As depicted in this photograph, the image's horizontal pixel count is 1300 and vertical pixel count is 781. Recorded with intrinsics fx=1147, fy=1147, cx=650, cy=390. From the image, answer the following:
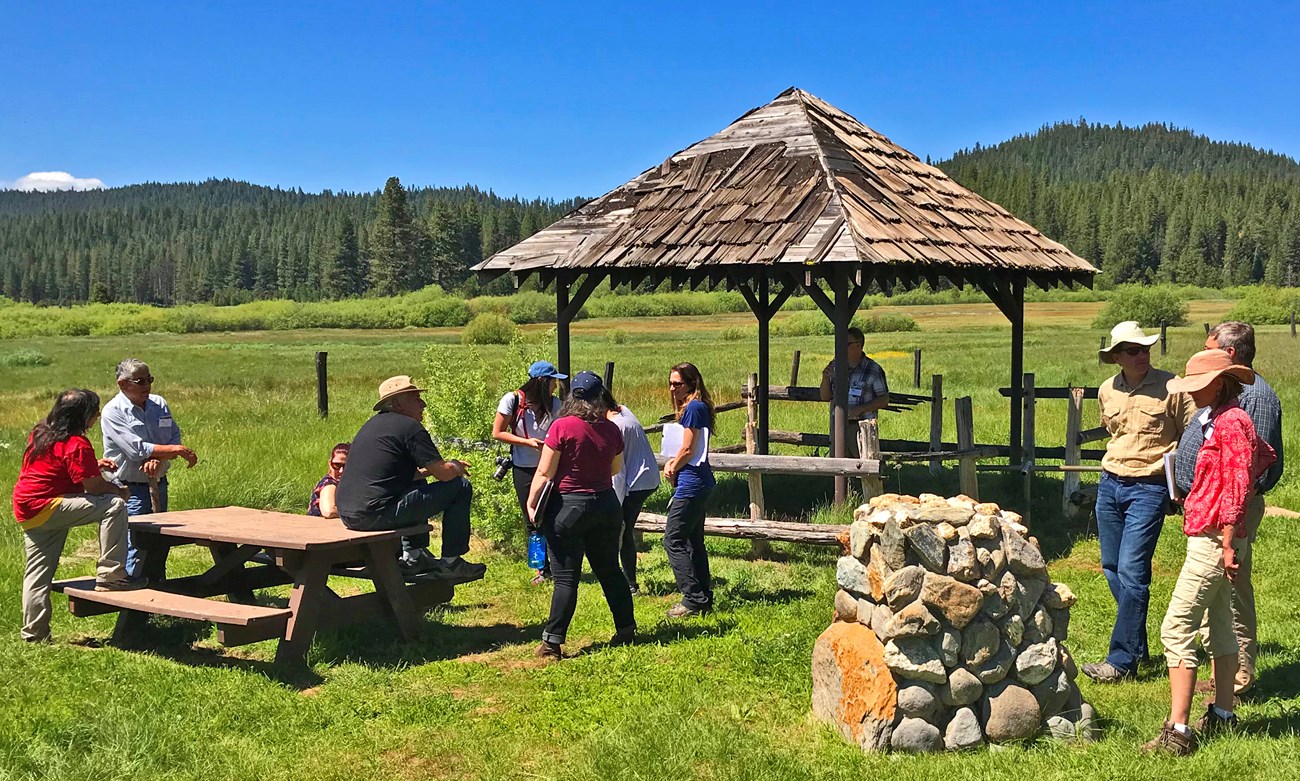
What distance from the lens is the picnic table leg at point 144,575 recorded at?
7.17m

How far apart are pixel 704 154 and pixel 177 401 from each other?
60.6 feet

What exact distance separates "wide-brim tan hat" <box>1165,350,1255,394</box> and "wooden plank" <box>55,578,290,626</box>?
4.86m

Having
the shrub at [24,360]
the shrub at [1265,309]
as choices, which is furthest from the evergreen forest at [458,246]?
the shrub at [24,360]

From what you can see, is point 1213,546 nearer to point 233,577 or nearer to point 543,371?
point 543,371

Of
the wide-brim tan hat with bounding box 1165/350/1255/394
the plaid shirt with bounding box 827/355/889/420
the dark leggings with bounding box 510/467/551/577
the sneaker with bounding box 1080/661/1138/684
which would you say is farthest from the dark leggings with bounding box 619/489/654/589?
the wide-brim tan hat with bounding box 1165/350/1255/394

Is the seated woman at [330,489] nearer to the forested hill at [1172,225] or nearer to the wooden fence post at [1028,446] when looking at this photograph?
the wooden fence post at [1028,446]

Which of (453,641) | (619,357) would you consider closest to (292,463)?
(453,641)

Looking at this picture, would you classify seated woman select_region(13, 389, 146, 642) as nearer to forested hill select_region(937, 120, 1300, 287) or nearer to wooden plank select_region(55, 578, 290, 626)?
wooden plank select_region(55, 578, 290, 626)

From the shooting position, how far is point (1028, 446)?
38.2ft

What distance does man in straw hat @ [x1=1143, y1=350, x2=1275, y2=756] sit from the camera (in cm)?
495

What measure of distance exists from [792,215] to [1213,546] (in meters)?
5.58

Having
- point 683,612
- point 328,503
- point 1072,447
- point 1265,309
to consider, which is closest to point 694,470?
point 683,612

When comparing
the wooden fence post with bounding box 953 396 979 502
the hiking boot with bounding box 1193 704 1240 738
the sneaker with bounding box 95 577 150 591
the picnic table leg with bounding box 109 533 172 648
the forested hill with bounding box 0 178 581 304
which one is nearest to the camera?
the hiking boot with bounding box 1193 704 1240 738

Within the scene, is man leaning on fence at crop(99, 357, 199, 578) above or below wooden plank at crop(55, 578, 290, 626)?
above
